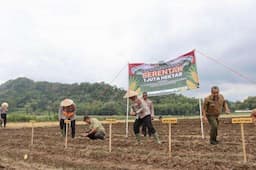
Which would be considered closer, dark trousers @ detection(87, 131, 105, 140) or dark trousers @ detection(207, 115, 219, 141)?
dark trousers @ detection(207, 115, 219, 141)

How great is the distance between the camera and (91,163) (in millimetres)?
7473

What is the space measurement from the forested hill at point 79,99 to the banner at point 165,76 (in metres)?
36.8

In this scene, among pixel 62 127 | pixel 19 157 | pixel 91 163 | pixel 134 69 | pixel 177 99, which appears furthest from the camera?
pixel 177 99

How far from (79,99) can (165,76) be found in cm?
7087

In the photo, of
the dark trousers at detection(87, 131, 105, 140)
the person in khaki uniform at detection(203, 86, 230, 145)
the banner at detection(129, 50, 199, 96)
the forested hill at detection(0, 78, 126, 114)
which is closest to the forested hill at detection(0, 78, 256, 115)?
the forested hill at detection(0, 78, 126, 114)

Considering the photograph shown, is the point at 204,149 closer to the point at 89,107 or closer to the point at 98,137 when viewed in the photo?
the point at 98,137

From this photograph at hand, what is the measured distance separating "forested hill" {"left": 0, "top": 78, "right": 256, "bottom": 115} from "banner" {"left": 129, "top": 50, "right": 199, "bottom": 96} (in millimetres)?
36762

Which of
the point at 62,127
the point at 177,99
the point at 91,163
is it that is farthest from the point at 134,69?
the point at 177,99

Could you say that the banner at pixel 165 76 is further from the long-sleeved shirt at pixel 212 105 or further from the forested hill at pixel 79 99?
the forested hill at pixel 79 99

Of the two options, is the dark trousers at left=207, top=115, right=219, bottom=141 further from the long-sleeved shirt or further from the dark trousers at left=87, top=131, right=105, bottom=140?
the dark trousers at left=87, top=131, right=105, bottom=140

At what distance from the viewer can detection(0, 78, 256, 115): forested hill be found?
61566mm

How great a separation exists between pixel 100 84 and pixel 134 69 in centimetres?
7458

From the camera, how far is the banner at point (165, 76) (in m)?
13.1

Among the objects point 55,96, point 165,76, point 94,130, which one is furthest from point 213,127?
point 55,96
